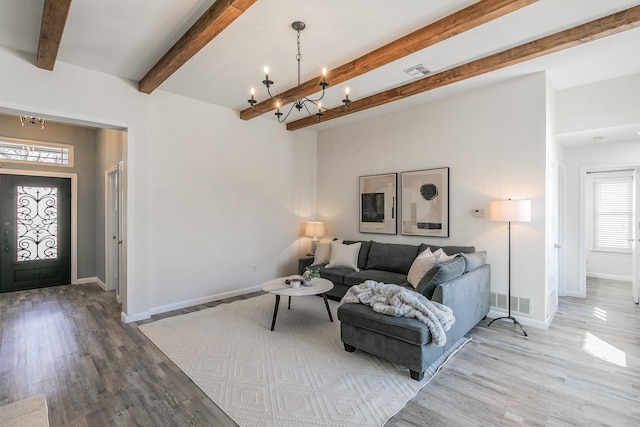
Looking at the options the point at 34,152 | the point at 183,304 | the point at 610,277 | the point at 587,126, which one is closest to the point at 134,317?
the point at 183,304

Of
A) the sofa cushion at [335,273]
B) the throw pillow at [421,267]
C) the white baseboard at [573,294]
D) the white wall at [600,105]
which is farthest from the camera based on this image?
the white baseboard at [573,294]

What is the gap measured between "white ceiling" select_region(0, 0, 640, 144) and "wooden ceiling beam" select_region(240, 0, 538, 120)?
63mm

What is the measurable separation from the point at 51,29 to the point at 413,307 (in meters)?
3.89

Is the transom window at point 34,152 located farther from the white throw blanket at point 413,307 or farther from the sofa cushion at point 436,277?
the sofa cushion at point 436,277

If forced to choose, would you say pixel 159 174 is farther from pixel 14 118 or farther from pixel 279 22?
pixel 14 118

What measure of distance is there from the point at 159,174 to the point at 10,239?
362cm

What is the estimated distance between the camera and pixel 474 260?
355 centimetres

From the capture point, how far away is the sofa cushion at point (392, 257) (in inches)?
A: 177

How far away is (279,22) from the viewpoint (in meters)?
2.63

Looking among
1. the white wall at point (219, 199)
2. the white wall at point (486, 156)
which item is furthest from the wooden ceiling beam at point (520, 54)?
the white wall at point (219, 199)

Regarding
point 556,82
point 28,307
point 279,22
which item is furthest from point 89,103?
point 556,82

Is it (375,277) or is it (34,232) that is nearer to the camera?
(375,277)

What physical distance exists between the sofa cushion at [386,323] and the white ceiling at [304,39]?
102 inches

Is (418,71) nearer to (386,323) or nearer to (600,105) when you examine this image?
(600,105)
